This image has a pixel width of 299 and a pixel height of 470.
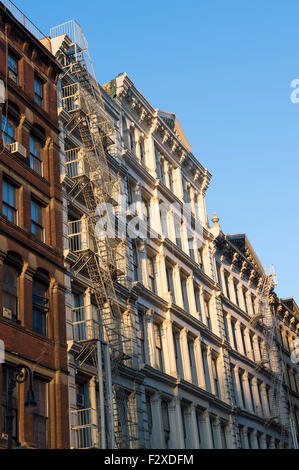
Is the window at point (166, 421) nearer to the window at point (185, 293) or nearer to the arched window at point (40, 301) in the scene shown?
the window at point (185, 293)

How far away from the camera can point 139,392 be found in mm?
33906

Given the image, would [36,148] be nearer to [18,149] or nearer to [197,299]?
[18,149]

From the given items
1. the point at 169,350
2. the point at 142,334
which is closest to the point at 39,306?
the point at 142,334

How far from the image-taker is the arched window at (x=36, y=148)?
31.6 meters

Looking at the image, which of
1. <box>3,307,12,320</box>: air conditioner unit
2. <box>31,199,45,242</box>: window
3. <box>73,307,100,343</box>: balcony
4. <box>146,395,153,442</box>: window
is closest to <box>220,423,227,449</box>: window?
<box>146,395,153,442</box>: window

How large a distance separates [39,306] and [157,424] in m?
10.4

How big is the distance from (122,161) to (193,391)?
12.9 metres

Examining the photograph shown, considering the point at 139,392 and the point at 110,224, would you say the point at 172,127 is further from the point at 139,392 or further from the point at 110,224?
the point at 139,392

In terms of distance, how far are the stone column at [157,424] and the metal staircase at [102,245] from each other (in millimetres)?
2568

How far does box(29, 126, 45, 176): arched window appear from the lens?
31.6 m

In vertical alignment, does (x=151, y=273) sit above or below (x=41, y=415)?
above

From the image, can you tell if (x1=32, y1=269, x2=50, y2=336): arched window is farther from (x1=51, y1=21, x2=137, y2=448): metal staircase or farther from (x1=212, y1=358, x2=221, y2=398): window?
(x1=212, y1=358, x2=221, y2=398): window

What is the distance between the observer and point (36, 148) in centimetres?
3222
